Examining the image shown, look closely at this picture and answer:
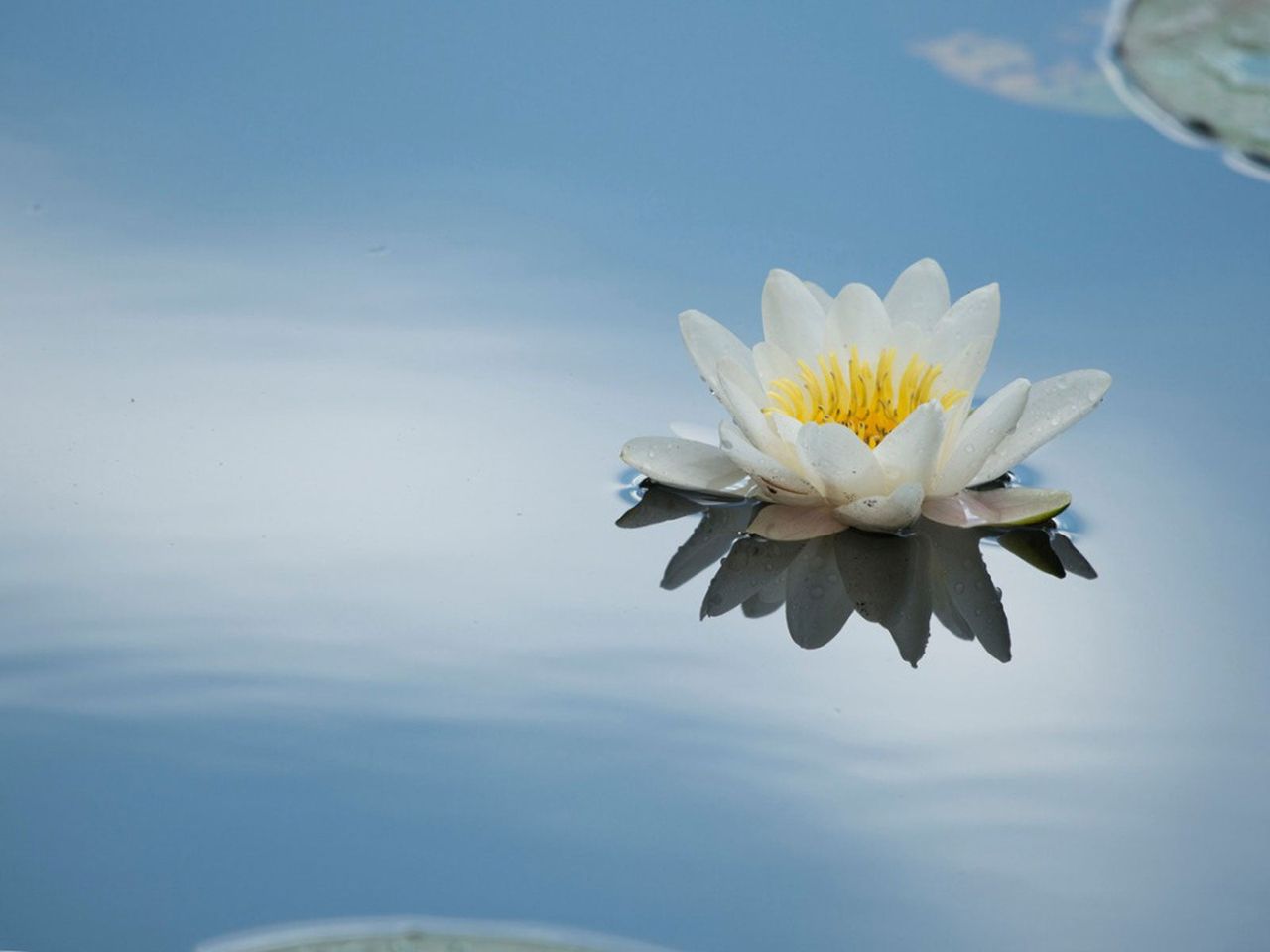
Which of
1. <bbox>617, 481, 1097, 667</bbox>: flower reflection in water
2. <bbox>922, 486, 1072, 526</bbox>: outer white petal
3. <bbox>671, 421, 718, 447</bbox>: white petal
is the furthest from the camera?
<bbox>671, 421, 718, 447</bbox>: white petal

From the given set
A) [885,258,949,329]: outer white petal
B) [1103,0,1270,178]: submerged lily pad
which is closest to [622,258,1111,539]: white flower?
[885,258,949,329]: outer white petal

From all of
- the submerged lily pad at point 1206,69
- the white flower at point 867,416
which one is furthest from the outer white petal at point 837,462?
the submerged lily pad at point 1206,69

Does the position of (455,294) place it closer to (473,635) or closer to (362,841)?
(473,635)

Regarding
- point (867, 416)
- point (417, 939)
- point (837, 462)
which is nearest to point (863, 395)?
point (867, 416)

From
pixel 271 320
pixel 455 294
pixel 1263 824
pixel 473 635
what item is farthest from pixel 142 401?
pixel 1263 824

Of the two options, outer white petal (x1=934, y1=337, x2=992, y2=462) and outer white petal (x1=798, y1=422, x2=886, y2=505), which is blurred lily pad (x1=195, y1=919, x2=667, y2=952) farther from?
outer white petal (x1=934, y1=337, x2=992, y2=462)

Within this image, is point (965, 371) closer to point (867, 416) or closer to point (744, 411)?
point (867, 416)
